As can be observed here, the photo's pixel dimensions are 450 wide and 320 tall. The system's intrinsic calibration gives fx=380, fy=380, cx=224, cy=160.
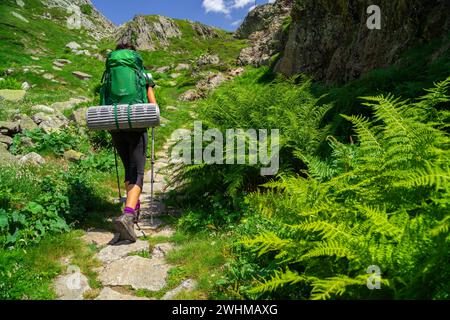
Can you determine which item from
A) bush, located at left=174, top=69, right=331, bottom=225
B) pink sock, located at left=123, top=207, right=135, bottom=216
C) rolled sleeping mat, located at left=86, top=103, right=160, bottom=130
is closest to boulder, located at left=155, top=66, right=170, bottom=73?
bush, located at left=174, top=69, right=331, bottom=225

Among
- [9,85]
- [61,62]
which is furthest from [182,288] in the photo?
[61,62]

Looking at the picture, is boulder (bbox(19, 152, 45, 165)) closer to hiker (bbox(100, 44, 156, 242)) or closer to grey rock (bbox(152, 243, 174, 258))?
hiker (bbox(100, 44, 156, 242))

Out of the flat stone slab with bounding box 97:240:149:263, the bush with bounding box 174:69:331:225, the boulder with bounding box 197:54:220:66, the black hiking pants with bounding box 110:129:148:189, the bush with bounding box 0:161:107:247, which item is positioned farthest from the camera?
the boulder with bounding box 197:54:220:66

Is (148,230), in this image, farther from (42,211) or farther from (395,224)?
(395,224)

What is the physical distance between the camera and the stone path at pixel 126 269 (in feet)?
14.1

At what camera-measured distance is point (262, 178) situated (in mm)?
6387

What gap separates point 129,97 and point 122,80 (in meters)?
0.29

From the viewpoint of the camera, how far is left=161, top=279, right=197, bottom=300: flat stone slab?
4.16m

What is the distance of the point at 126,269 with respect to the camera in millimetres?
4836

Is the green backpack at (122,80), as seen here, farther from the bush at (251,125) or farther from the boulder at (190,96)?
Result: the boulder at (190,96)

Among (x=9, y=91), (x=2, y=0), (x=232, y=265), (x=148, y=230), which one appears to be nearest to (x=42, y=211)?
(x=148, y=230)

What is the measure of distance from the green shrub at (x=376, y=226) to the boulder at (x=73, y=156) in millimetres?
6276

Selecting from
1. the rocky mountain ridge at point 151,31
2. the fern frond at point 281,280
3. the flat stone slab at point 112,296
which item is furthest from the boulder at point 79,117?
the rocky mountain ridge at point 151,31
